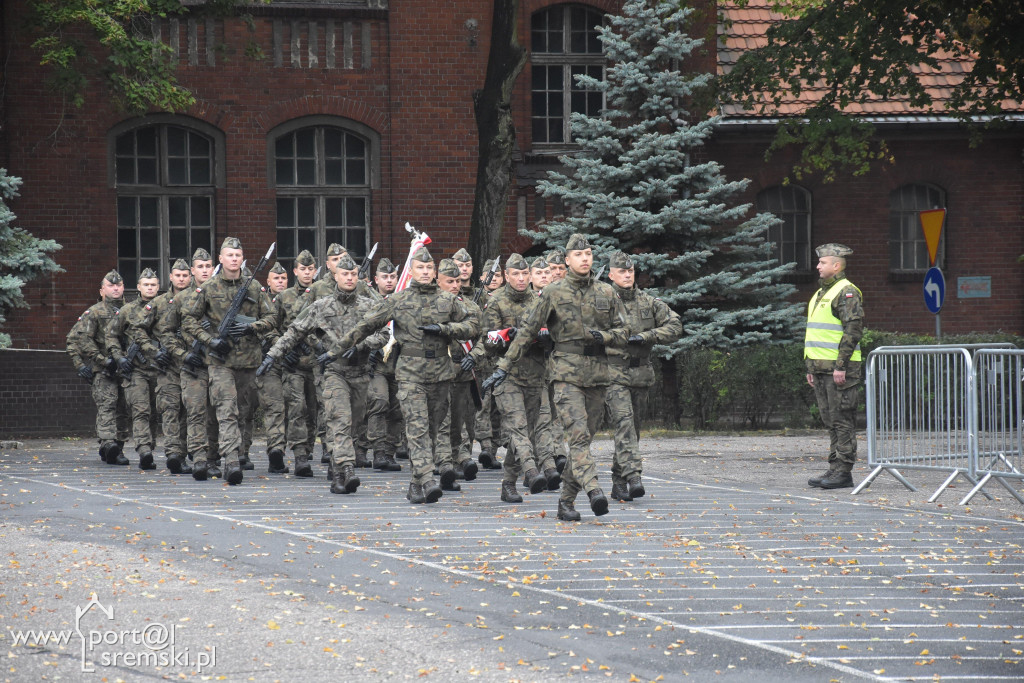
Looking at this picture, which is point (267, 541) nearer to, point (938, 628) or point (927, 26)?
point (938, 628)

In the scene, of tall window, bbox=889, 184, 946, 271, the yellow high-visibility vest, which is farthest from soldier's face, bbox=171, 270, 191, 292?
tall window, bbox=889, 184, 946, 271

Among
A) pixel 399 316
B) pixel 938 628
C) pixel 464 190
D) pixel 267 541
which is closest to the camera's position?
pixel 938 628

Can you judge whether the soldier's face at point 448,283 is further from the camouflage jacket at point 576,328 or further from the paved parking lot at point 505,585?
the paved parking lot at point 505,585

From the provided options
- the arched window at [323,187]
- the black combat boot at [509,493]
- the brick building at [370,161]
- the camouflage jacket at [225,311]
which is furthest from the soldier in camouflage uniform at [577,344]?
the arched window at [323,187]

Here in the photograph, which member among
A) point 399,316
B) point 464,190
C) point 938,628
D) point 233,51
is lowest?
point 938,628

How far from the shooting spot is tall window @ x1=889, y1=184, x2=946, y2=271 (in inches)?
1036

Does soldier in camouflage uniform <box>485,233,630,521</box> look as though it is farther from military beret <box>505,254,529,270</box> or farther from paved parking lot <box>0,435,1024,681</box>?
military beret <box>505,254,529,270</box>

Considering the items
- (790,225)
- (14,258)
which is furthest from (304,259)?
(790,225)

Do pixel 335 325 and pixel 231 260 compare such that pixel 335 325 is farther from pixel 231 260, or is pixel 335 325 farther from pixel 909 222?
pixel 909 222

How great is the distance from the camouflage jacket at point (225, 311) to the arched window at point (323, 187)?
10.6m

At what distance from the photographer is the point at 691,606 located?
798cm

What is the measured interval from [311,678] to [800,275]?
20.5 m

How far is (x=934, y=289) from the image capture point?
19.7 meters

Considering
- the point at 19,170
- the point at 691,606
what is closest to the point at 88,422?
the point at 19,170
